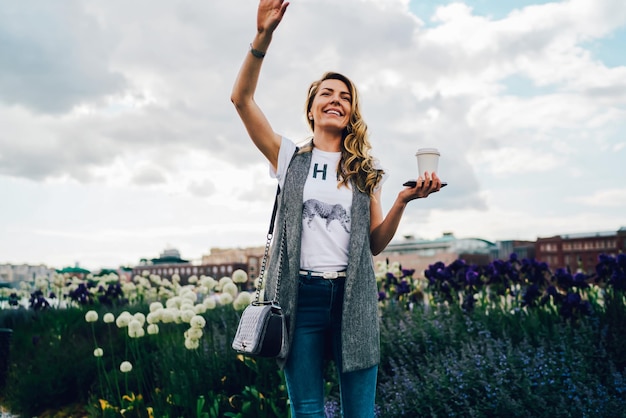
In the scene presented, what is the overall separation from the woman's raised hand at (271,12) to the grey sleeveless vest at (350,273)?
0.57 m

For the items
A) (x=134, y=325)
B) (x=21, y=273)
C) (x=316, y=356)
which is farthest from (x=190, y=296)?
(x=21, y=273)

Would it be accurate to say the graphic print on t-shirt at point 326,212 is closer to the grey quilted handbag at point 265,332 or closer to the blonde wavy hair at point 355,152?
the blonde wavy hair at point 355,152

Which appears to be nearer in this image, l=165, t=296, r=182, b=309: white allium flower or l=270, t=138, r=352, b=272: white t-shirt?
l=270, t=138, r=352, b=272: white t-shirt

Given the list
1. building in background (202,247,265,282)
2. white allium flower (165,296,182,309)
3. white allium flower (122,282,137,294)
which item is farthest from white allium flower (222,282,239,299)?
building in background (202,247,265,282)

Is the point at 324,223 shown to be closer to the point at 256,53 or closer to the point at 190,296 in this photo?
the point at 256,53

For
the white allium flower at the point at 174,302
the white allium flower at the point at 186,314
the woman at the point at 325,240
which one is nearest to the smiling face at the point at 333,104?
the woman at the point at 325,240

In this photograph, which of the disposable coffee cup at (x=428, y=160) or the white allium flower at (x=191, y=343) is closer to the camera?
the disposable coffee cup at (x=428, y=160)

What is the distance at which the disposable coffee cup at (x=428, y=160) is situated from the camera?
237cm

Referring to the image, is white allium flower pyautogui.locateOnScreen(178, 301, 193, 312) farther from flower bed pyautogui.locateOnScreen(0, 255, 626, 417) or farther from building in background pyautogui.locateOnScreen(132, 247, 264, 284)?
building in background pyautogui.locateOnScreen(132, 247, 264, 284)

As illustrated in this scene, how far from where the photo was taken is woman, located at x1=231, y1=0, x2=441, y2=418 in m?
2.33

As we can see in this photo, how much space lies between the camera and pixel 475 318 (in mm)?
5285

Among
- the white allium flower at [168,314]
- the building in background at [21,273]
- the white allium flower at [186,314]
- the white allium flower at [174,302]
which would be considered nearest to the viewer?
the white allium flower at [186,314]

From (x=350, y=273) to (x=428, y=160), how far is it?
0.56 m

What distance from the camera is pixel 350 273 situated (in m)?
2.34
